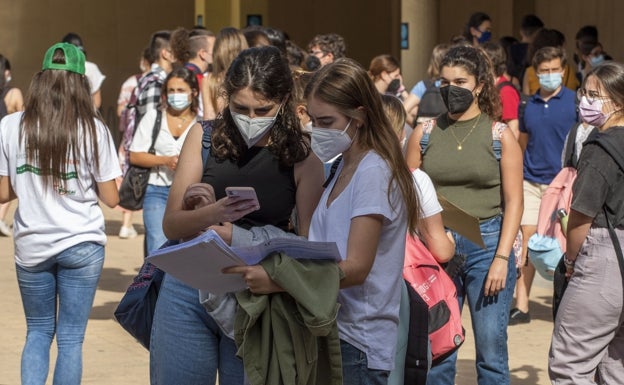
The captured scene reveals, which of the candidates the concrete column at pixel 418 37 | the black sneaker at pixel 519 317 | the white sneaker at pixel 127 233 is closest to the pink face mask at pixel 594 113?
the black sneaker at pixel 519 317

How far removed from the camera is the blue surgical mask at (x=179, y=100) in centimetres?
898

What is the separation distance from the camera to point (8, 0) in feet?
70.9

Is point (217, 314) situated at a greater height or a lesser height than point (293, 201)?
lesser

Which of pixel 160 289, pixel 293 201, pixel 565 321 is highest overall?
pixel 293 201

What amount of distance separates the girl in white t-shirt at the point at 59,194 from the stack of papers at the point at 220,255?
2203 mm

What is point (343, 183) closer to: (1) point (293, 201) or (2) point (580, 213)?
(1) point (293, 201)

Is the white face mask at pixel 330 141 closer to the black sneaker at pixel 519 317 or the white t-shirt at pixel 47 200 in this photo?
the white t-shirt at pixel 47 200

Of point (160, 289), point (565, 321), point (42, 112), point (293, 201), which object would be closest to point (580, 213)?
point (565, 321)

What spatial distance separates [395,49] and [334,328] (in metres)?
21.3

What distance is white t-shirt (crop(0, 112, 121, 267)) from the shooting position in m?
6.25

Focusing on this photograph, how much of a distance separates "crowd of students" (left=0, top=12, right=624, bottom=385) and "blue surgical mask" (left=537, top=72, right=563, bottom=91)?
8.82ft

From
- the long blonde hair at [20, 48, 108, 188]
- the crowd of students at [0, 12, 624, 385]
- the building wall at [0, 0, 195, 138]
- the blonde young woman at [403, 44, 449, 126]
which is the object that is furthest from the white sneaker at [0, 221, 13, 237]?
the long blonde hair at [20, 48, 108, 188]

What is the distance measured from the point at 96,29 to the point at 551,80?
13.7 m

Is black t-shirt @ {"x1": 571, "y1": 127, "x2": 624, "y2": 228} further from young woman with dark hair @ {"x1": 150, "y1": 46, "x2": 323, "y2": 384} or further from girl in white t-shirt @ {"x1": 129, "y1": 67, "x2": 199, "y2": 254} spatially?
girl in white t-shirt @ {"x1": 129, "y1": 67, "x2": 199, "y2": 254}
